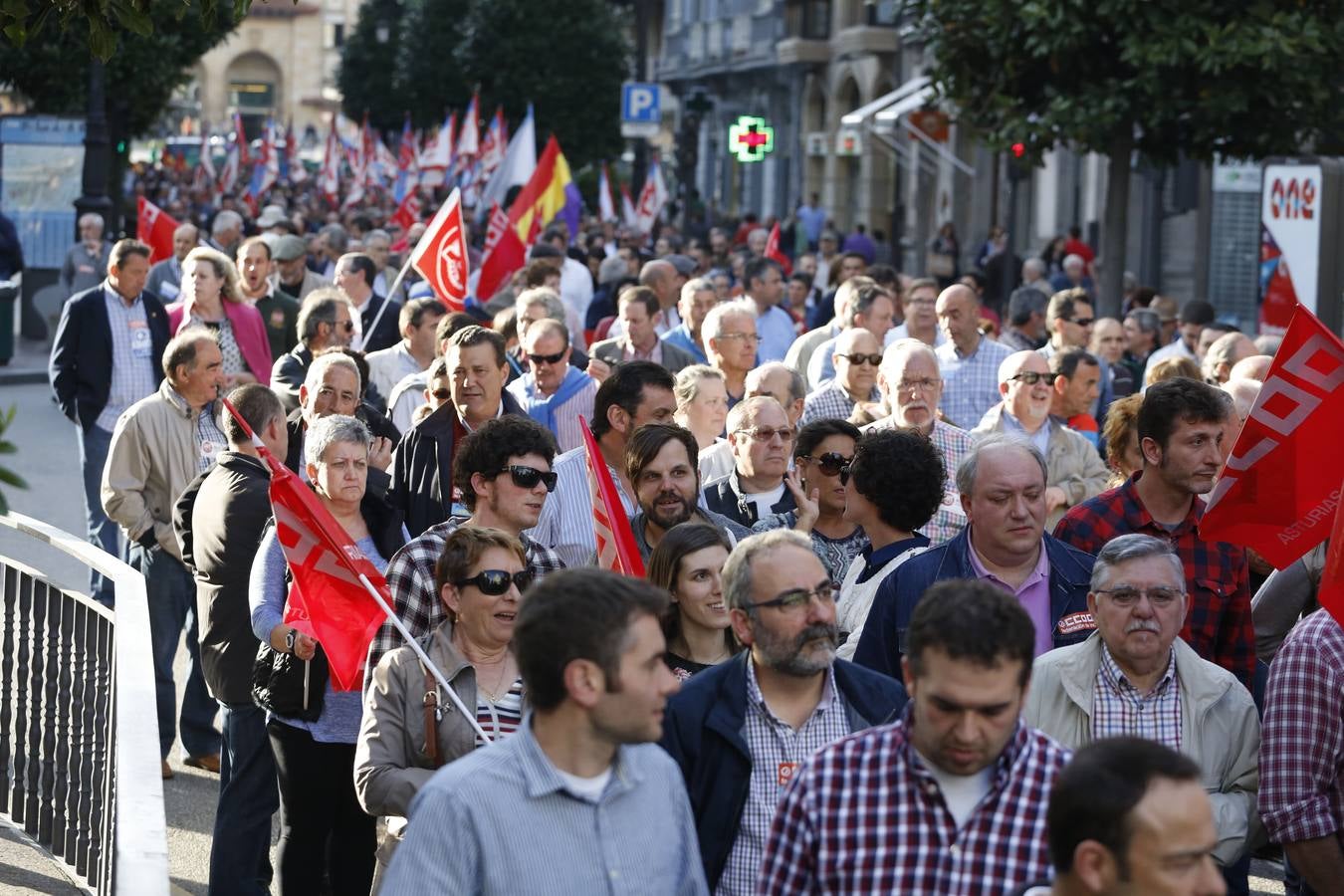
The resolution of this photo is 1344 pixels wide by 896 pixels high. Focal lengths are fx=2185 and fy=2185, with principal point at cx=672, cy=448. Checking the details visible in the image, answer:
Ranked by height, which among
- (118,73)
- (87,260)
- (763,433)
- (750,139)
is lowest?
(763,433)

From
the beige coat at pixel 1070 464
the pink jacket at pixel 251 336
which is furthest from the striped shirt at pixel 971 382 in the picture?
the pink jacket at pixel 251 336

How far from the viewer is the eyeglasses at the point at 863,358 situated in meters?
9.75

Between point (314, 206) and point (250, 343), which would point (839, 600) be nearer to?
point (250, 343)

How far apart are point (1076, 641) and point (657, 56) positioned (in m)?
62.4

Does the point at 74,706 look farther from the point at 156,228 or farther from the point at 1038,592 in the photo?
the point at 156,228

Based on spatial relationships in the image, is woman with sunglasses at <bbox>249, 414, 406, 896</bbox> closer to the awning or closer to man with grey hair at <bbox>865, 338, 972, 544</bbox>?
man with grey hair at <bbox>865, 338, 972, 544</bbox>

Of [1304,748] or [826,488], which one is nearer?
[1304,748]

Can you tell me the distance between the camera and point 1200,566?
6.33m

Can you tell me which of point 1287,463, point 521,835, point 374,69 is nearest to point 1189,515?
point 1287,463

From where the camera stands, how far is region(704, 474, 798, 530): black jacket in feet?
25.1

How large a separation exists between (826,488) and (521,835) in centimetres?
349

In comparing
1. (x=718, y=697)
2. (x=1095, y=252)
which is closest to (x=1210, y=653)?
(x=718, y=697)

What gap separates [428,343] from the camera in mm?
11039

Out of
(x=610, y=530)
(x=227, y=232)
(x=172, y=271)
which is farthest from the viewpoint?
(x=227, y=232)
